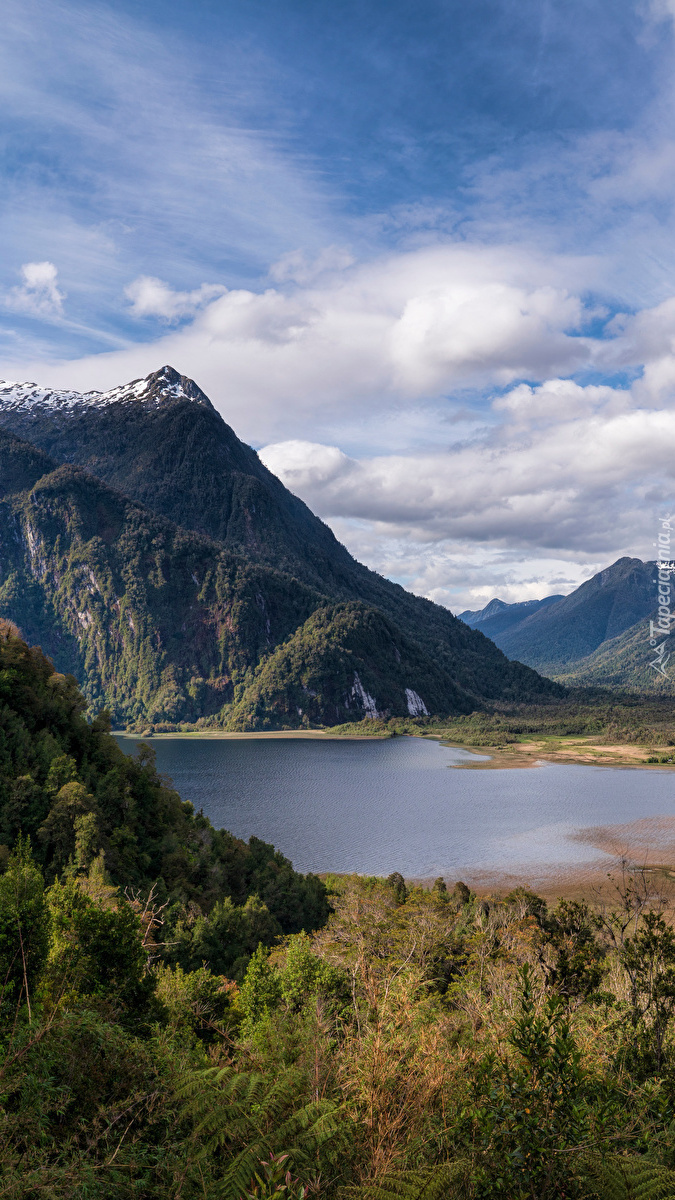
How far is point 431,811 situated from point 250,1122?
229ft

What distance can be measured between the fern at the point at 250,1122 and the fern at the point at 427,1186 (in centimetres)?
68

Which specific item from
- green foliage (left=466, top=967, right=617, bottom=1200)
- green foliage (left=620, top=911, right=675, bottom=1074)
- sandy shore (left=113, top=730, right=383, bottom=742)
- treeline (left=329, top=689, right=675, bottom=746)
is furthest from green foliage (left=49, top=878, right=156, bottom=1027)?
sandy shore (left=113, top=730, right=383, bottom=742)

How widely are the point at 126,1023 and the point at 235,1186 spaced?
19.6 ft

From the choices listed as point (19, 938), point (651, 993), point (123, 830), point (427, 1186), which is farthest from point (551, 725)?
point (427, 1186)

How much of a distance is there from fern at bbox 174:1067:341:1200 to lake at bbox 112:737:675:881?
44.5 metres

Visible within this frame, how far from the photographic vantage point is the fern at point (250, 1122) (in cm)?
584

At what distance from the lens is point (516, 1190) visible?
5355mm

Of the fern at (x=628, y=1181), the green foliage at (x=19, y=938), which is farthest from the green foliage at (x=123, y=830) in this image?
the fern at (x=628, y=1181)

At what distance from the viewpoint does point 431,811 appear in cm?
7331

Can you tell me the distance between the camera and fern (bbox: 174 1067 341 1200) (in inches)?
230

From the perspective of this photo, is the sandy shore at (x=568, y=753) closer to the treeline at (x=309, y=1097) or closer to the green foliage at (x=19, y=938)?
the treeline at (x=309, y=1097)

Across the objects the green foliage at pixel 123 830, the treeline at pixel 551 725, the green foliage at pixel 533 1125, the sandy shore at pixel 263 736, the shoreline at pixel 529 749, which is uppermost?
the green foliage at pixel 533 1125

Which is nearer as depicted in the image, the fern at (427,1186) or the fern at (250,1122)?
the fern at (427,1186)

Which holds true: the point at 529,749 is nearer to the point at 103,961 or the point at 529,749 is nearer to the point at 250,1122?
the point at 103,961
